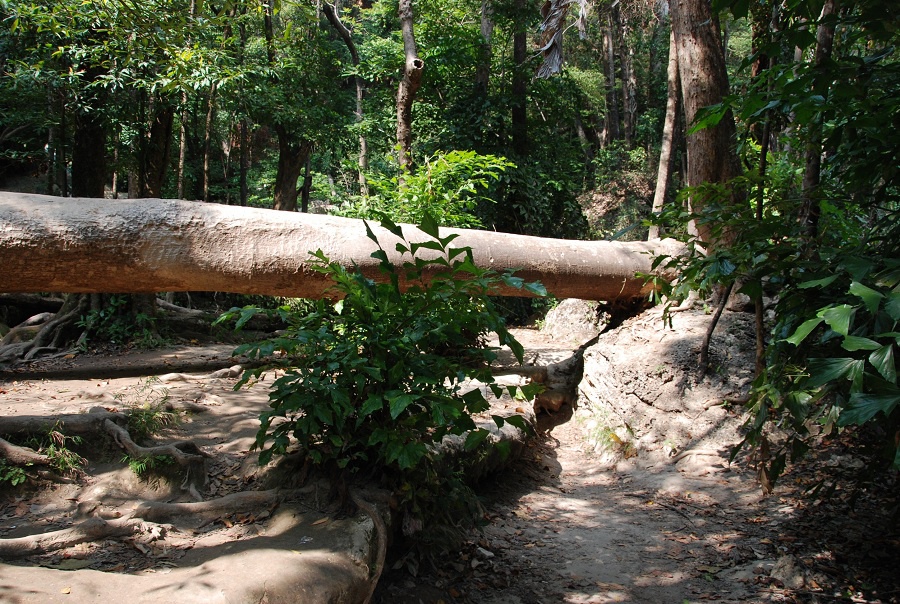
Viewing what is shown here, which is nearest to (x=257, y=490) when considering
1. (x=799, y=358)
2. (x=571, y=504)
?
(x=571, y=504)

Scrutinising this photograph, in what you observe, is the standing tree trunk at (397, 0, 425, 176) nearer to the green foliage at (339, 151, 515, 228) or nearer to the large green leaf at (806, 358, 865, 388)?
the green foliage at (339, 151, 515, 228)

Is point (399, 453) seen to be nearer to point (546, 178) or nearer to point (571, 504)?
point (571, 504)

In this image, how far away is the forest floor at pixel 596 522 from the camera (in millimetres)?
2850

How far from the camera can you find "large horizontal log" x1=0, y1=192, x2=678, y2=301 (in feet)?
10.9

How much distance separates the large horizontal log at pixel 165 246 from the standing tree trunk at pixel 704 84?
2.66 metres

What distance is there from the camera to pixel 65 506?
2898 mm

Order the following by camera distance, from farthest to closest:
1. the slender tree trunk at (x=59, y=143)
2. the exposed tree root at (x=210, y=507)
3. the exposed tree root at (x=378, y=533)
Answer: the slender tree trunk at (x=59, y=143), the exposed tree root at (x=210, y=507), the exposed tree root at (x=378, y=533)

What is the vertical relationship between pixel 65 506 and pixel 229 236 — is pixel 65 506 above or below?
below

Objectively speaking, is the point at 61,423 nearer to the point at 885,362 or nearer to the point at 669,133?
the point at 885,362

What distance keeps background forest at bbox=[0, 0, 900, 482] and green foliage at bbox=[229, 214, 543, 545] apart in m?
1.14

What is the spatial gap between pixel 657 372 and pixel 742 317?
100 cm

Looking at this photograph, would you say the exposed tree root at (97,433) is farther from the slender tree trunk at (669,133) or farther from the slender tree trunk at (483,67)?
the slender tree trunk at (483,67)

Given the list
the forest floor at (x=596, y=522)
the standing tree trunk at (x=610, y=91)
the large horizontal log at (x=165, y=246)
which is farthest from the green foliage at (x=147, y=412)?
the standing tree trunk at (x=610, y=91)

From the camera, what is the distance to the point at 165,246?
11.8 ft
